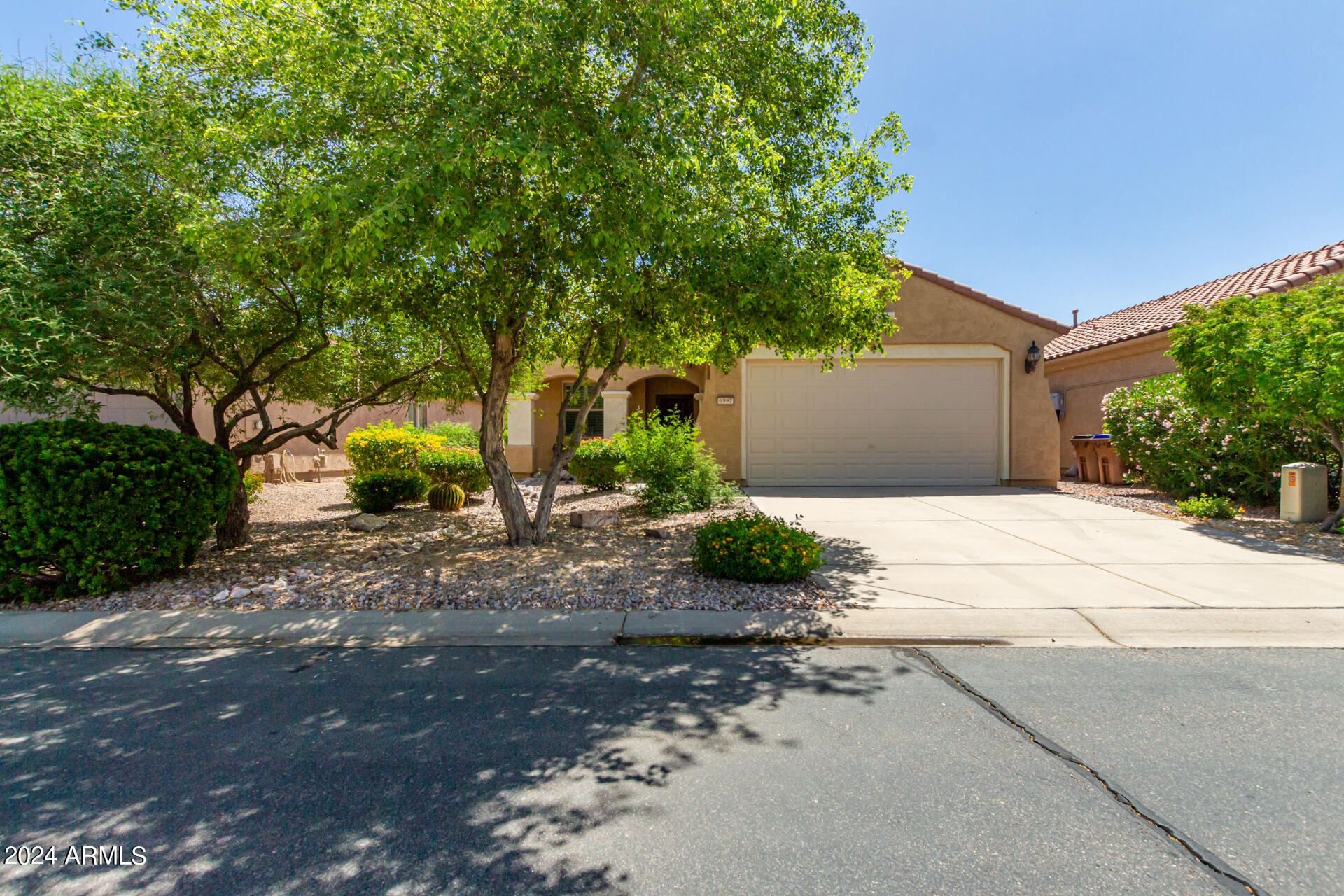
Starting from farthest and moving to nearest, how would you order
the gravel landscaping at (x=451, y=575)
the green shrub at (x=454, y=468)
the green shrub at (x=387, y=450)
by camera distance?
1. the green shrub at (x=387, y=450)
2. the green shrub at (x=454, y=468)
3. the gravel landscaping at (x=451, y=575)

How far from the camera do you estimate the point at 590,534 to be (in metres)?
8.79

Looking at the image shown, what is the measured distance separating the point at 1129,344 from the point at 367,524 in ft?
53.8

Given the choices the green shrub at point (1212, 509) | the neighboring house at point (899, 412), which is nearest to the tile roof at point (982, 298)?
the neighboring house at point (899, 412)

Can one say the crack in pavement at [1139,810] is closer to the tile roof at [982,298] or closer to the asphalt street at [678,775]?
the asphalt street at [678,775]

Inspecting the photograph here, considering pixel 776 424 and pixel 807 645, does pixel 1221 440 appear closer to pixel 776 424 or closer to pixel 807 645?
pixel 776 424

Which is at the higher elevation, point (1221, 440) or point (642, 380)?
point (642, 380)

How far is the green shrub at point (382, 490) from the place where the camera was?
35.0 feet

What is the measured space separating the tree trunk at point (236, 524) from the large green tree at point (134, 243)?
1494 mm

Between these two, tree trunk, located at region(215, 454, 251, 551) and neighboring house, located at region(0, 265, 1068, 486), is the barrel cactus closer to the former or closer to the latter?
tree trunk, located at region(215, 454, 251, 551)

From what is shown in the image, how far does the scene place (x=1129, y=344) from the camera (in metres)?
15.1

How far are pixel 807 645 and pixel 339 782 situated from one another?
315 cm

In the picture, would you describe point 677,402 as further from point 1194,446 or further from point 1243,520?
point 1243,520

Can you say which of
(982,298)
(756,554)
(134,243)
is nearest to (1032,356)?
(982,298)

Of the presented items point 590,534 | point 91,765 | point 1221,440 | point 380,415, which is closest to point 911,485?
point 1221,440
